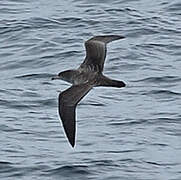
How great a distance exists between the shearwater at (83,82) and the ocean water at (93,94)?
118 cm

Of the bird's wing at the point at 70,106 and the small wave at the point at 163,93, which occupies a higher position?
the bird's wing at the point at 70,106

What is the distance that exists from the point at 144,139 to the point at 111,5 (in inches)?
287

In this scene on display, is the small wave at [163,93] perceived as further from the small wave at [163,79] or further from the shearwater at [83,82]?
the shearwater at [83,82]

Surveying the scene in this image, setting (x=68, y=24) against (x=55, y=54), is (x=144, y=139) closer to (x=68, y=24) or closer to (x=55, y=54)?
(x=55, y=54)

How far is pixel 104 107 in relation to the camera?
16219 mm

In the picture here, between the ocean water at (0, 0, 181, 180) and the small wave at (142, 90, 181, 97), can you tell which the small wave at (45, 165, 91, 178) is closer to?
the ocean water at (0, 0, 181, 180)

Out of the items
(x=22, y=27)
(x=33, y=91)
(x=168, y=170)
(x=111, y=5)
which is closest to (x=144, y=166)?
(x=168, y=170)

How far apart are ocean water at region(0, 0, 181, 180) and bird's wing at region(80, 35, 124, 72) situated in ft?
4.12

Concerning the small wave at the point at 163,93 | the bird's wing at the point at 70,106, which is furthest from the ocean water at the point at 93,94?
the bird's wing at the point at 70,106

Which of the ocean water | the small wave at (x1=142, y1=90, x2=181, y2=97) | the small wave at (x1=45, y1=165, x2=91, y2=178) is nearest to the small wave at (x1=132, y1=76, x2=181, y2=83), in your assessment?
the ocean water

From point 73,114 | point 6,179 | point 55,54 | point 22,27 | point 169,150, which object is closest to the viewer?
point 73,114

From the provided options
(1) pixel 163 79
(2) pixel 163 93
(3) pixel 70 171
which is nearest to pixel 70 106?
(3) pixel 70 171

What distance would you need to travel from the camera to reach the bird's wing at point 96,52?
45.0ft

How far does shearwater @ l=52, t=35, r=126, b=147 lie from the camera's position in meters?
12.6
